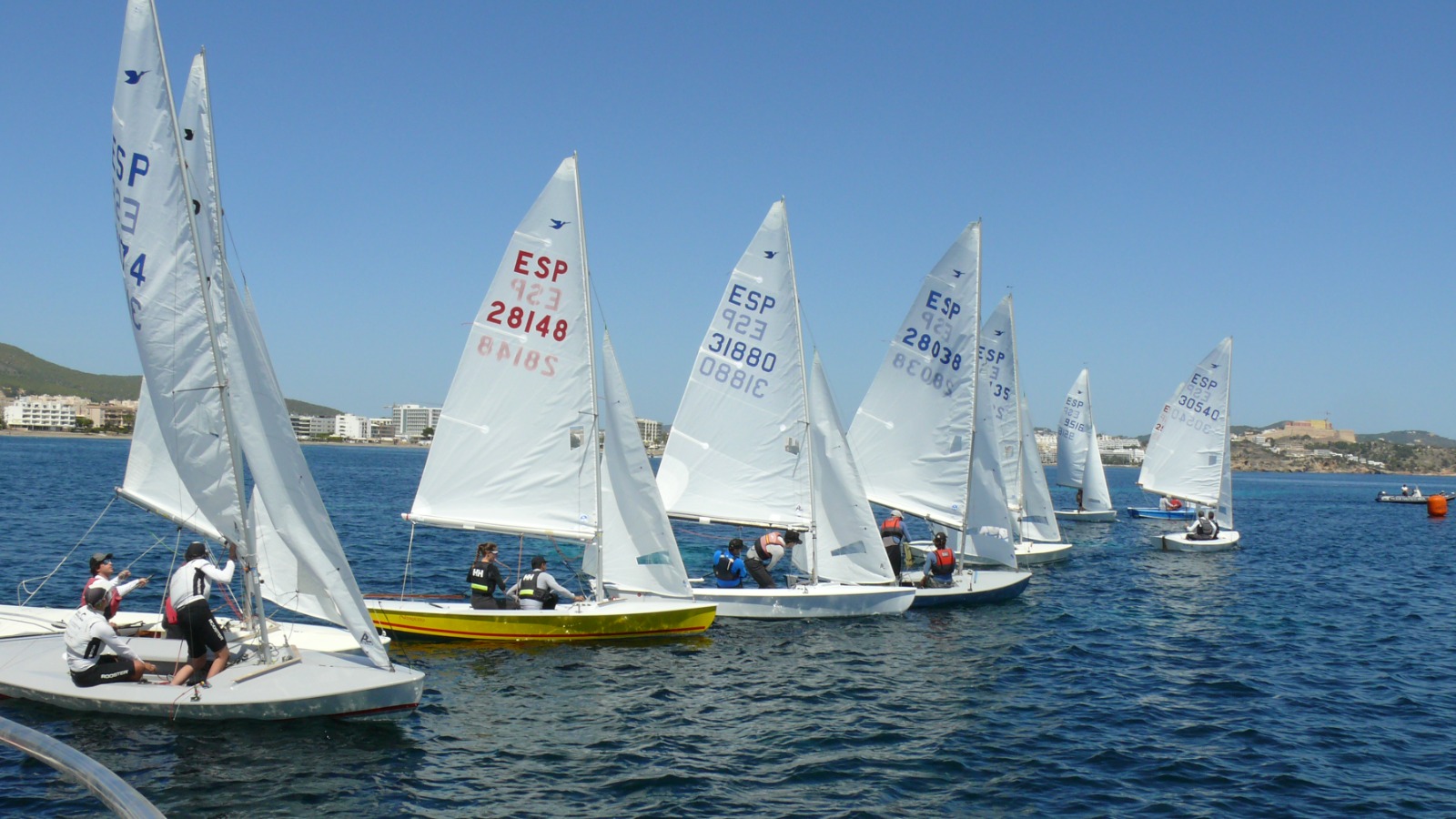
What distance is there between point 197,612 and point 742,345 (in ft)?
39.0

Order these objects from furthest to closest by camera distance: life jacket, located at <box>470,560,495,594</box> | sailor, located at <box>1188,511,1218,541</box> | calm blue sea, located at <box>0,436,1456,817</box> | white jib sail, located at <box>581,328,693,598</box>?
1. sailor, located at <box>1188,511,1218,541</box>
2. white jib sail, located at <box>581,328,693,598</box>
3. life jacket, located at <box>470,560,495,594</box>
4. calm blue sea, located at <box>0,436,1456,817</box>

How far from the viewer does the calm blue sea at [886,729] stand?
10195mm

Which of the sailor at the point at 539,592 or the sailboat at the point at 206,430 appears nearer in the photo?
the sailboat at the point at 206,430

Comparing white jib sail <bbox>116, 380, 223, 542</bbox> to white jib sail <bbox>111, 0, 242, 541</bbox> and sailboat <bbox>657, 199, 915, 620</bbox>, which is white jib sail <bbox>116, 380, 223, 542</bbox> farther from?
sailboat <bbox>657, 199, 915, 620</bbox>

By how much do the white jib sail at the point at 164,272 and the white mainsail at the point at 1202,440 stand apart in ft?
127

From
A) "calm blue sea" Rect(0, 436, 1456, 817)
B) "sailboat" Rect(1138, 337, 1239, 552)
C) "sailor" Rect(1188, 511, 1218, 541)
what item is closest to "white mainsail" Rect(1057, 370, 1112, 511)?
"sailboat" Rect(1138, 337, 1239, 552)

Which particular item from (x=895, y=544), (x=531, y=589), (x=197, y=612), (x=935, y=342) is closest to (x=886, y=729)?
(x=531, y=589)

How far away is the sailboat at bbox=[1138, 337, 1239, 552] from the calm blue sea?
57.1ft

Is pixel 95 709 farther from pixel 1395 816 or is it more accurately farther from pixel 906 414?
pixel 906 414

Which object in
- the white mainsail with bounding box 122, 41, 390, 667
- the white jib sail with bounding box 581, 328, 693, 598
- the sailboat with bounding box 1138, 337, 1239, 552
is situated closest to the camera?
the white mainsail with bounding box 122, 41, 390, 667

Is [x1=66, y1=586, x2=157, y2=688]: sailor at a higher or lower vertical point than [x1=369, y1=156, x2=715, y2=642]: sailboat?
lower

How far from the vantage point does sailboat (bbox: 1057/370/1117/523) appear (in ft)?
161

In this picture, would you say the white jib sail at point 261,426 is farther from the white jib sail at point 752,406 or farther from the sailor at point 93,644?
the white jib sail at point 752,406

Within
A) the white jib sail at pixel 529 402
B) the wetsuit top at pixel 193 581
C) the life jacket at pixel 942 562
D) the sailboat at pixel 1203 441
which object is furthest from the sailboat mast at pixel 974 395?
the sailboat at pixel 1203 441
